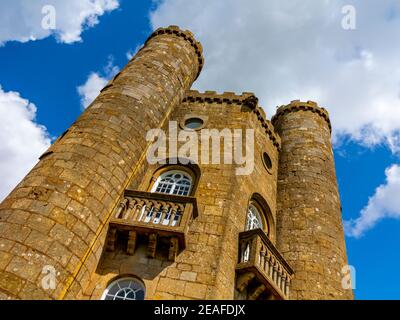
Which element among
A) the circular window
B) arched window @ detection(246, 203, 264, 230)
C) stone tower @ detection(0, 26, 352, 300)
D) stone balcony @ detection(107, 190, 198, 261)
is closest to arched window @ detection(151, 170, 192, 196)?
stone tower @ detection(0, 26, 352, 300)

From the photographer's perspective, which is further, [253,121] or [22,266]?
[253,121]

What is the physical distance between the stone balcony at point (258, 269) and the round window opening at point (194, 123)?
16.6 ft

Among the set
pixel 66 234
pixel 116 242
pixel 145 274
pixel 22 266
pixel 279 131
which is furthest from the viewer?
pixel 279 131

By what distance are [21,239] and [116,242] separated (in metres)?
2.41

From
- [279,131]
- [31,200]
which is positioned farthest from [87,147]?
[279,131]

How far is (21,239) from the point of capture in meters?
6.93

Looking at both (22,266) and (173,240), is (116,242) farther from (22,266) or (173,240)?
(22,266)

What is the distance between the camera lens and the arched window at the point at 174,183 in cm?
1102

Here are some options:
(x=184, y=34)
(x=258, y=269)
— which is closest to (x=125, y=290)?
(x=258, y=269)

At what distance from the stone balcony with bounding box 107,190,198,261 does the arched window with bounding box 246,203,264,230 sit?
2.76m

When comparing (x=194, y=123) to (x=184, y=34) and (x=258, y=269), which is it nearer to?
(x=184, y=34)

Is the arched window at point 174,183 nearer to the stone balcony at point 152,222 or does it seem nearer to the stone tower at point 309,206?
the stone balcony at point 152,222

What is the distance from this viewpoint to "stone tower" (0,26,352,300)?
7465 mm

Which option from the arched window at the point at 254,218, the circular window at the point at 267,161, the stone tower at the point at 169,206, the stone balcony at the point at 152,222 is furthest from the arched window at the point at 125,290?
the circular window at the point at 267,161
